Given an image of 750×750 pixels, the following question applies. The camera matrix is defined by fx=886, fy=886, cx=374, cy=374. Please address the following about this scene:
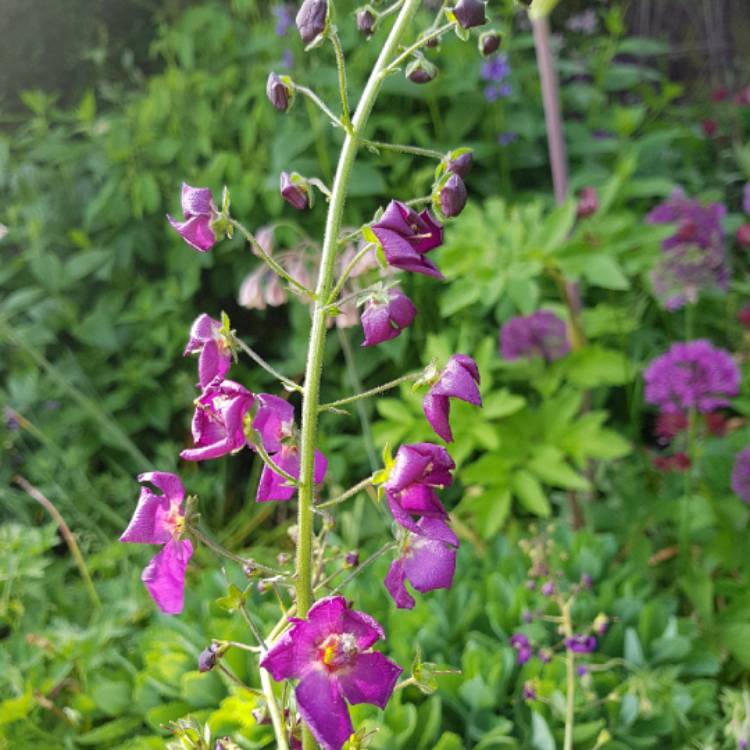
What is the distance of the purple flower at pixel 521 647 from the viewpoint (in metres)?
1.40

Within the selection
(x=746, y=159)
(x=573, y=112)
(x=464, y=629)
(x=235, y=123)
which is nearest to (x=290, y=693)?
(x=464, y=629)

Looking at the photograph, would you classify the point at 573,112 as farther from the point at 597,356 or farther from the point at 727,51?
the point at 597,356

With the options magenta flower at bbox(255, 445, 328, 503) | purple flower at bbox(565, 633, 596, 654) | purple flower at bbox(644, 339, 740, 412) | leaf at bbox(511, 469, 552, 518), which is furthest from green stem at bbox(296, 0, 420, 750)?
purple flower at bbox(644, 339, 740, 412)

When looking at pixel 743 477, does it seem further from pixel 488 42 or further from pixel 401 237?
pixel 401 237

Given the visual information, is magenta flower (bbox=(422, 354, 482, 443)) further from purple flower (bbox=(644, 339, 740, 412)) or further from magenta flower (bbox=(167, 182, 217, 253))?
purple flower (bbox=(644, 339, 740, 412))

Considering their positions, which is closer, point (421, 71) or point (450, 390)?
point (450, 390)

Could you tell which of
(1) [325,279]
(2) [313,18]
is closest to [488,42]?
(2) [313,18]

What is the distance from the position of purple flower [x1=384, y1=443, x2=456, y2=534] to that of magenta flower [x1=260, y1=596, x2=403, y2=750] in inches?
3.8

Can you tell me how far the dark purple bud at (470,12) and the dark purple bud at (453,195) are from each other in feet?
0.47

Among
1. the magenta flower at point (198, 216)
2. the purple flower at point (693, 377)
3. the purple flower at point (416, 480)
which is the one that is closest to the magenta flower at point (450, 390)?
the purple flower at point (416, 480)

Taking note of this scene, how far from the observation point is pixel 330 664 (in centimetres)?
75

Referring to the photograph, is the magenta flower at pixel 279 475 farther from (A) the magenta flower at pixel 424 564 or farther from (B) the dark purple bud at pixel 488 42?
(B) the dark purple bud at pixel 488 42

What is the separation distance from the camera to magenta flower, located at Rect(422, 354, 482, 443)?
2.60 feet

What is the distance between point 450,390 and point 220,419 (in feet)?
0.70
